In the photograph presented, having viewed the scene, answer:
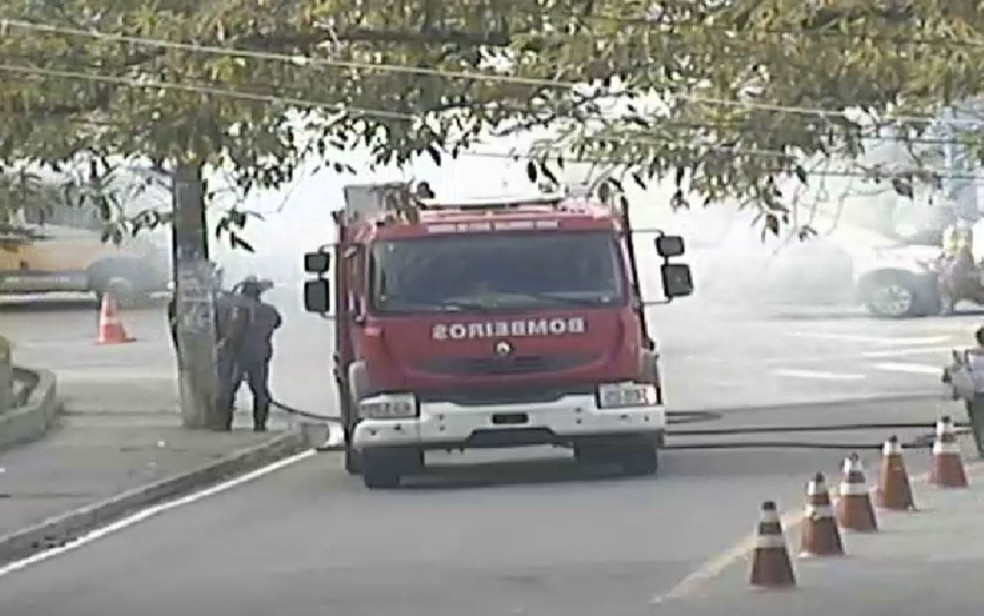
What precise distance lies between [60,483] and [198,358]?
5.62 meters

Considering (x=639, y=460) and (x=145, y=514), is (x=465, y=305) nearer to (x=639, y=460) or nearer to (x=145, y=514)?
(x=639, y=460)

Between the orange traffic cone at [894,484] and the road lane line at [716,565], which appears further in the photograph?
Result: the orange traffic cone at [894,484]

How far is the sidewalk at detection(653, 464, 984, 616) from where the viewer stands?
1247 cm

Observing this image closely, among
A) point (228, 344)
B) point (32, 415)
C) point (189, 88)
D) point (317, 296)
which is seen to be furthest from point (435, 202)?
point (189, 88)

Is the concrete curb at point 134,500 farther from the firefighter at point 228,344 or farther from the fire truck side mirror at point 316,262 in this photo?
the fire truck side mirror at point 316,262

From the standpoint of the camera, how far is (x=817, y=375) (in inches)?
1368

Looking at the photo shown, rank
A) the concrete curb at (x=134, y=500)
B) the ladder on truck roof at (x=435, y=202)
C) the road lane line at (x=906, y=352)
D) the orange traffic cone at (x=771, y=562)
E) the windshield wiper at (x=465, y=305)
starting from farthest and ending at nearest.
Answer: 1. the road lane line at (x=906, y=352)
2. the ladder on truck roof at (x=435, y=202)
3. the windshield wiper at (x=465, y=305)
4. the concrete curb at (x=134, y=500)
5. the orange traffic cone at (x=771, y=562)

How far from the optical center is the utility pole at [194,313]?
85.2 ft

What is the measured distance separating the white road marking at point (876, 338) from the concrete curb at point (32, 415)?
51.5 ft

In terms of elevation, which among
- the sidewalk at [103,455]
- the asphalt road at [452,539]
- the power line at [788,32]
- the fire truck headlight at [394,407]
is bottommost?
the asphalt road at [452,539]

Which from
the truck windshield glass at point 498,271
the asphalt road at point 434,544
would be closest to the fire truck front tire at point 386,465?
the asphalt road at point 434,544

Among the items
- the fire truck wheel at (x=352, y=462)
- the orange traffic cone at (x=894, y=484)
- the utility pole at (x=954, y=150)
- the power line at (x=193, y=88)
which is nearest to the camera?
the power line at (x=193, y=88)

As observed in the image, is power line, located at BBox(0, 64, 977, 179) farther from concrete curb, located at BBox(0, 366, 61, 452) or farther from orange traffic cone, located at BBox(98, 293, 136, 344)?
orange traffic cone, located at BBox(98, 293, 136, 344)

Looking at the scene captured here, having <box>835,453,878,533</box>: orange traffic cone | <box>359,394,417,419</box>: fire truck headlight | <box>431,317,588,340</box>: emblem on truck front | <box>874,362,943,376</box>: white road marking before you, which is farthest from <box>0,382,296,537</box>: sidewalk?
<box>874,362,943,376</box>: white road marking
